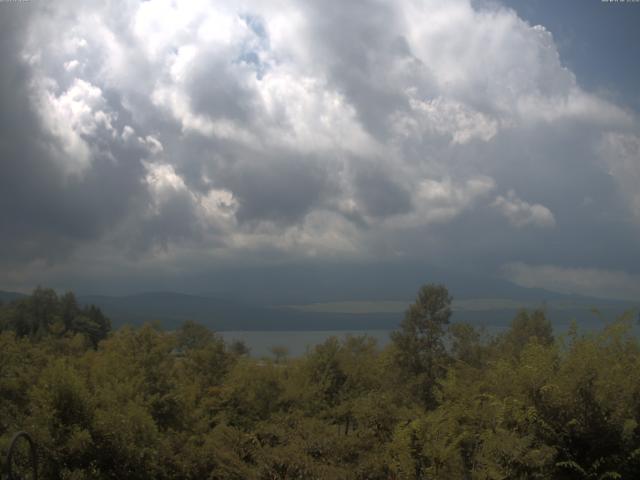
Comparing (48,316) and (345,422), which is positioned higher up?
(48,316)

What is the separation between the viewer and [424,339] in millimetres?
38562

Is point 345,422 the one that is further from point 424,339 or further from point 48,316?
point 48,316

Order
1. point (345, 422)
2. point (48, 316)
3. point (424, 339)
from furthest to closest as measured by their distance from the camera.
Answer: point (48, 316)
point (424, 339)
point (345, 422)

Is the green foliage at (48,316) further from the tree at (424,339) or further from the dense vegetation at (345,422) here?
the dense vegetation at (345,422)

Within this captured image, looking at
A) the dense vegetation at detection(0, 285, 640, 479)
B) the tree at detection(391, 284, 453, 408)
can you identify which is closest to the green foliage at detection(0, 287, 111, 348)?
the tree at detection(391, 284, 453, 408)

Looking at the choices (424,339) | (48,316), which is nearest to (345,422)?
(424,339)

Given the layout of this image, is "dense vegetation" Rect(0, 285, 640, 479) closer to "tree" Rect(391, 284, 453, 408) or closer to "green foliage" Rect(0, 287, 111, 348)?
"tree" Rect(391, 284, 453, 408)

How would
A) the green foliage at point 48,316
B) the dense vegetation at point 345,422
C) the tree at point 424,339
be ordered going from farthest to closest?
1. the green foliage at point 48,316
2. the tree at point 424,339
3. the dense vegetation at point 345,422

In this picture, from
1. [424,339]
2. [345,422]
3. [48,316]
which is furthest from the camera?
[48,316]

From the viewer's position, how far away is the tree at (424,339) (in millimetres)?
36694

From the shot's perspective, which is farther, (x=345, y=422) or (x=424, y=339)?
(x=424, y=339)

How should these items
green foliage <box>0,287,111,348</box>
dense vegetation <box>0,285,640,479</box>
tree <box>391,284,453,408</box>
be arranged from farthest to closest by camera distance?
1. green foliage <box>0,287,111,348</box>
2. tree <box>391,284,453,408</box>
3. dense vegetation <box>0,285,640,479</box>

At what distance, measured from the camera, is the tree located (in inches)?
1445

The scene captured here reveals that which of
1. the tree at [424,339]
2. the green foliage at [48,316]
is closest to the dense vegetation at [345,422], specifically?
the tree at [424,339]
